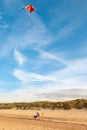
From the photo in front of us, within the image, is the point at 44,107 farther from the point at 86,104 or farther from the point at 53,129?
the point at 53,129

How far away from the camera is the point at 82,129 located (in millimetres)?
28609

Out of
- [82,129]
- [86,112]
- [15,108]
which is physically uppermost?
[15,108]

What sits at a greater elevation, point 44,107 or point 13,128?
point 44,107

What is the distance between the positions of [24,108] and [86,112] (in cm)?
2152

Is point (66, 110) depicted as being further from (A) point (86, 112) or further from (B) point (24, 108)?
(B) point (24, 108)

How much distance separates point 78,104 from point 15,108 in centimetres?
2146

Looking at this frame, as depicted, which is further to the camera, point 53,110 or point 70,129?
point 53,110

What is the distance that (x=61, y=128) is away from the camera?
2969cm

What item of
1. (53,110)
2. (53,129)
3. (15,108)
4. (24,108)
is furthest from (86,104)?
(53,129)

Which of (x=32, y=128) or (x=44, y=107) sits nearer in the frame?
(x=32, y=128)

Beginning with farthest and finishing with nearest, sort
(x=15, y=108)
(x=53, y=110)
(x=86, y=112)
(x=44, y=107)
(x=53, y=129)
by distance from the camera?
(x=15, y=108)
(x=44, y=107)
(x=53, y=110)
(x=86, y=112)
(x=53, y=129)

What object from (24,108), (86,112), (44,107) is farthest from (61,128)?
(24,108)

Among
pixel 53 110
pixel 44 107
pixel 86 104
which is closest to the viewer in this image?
pixel 86 104

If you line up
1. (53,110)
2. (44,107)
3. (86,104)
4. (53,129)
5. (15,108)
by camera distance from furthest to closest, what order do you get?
(15,108) → (44,107) → (53,110) → (86,104) → (53,129)
